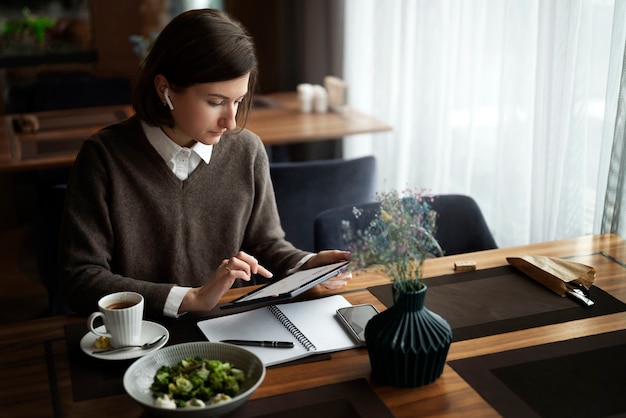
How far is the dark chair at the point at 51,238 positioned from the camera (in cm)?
259

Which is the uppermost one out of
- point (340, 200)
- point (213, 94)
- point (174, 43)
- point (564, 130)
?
point (174, 43)

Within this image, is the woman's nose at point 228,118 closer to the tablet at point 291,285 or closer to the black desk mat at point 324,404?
the tablet at point 291,285

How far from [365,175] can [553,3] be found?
83cm

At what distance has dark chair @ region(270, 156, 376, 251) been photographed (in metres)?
2.73

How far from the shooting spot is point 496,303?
1.75 m

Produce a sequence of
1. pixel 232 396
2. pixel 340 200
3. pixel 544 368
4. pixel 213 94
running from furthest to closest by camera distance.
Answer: pixel 340 200, pixel 213 94, pixel 544 368, pixel 232 396

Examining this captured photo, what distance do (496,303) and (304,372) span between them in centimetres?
50

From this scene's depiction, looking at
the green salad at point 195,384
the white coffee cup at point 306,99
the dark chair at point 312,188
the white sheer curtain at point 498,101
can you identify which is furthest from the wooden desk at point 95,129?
the green salad at point 195,384

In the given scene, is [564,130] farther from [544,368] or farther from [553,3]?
[544,368]

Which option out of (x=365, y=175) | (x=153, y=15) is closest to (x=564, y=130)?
(x=365, y=175)

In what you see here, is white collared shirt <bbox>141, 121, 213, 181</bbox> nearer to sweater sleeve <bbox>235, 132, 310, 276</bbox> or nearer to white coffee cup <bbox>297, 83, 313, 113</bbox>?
sweater sleeve <bbox>235, 132, 310, 276</bbox>

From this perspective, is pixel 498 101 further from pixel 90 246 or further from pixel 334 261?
pixel 90 246

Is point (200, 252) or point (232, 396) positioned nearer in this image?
point (232, 396)

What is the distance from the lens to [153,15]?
5.22 meters
